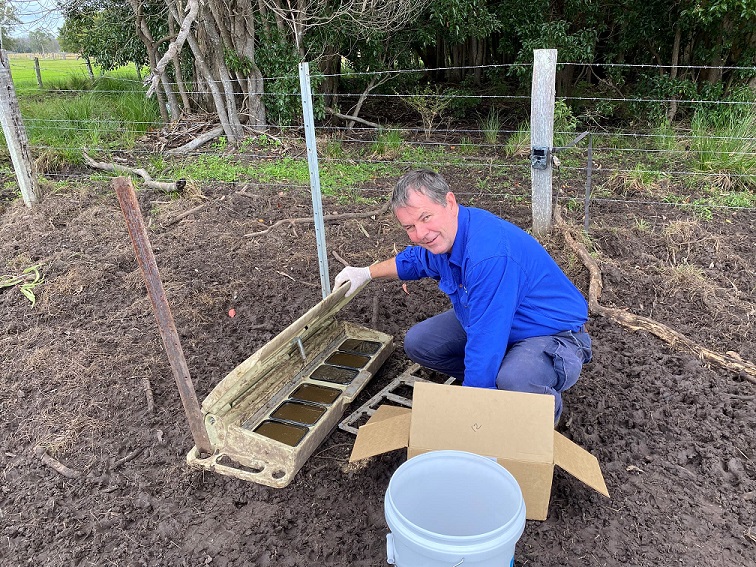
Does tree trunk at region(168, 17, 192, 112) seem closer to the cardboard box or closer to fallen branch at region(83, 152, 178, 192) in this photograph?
fallen branch at region(83, 152, 178, 192)

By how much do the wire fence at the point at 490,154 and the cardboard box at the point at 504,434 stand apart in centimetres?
→ 285

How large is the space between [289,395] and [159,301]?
3.37 ft

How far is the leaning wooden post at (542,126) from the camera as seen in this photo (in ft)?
12.1

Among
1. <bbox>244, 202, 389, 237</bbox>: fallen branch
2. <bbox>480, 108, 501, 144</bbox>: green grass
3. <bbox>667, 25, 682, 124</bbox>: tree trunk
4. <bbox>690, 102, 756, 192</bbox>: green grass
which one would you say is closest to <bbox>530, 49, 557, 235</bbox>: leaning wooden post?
<bbox>244, 202, 389, 237</bbox>: fallen branch

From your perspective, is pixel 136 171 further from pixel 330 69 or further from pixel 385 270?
pixel 385 270

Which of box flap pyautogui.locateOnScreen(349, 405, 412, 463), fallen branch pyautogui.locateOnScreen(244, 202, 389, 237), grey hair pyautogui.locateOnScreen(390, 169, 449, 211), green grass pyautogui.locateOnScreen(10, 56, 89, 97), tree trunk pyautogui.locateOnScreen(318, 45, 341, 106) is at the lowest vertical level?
box flap pyautogui.locateOnScreen(349, 405, 412, 463)

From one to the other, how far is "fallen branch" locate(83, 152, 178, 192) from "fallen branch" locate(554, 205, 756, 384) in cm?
373

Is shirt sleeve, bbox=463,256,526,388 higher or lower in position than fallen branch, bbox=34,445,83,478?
higher

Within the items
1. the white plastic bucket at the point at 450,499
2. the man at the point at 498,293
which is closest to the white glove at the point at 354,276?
the man at the point at 498,293

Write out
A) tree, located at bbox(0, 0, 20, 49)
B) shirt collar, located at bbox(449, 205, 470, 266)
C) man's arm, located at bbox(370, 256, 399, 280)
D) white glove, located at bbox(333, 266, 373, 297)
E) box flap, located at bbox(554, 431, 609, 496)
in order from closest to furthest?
box flap, located at bbox(554, 431, 609, 496)
shirt collar, located at bbox(449, 205, 470, 266)
man's arm, located at bbox(370, 256, 399, 280)
white glove, located at bbox(333, 266, 373, 297)
tree, located at bbox(0, 0, 20, 49)

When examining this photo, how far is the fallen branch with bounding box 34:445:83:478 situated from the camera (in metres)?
2.40

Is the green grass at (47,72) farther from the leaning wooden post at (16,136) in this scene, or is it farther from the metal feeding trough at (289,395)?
the metal feeding trough at (289,395)

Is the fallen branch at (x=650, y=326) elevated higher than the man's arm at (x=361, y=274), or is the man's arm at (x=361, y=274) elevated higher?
the man's arm at (x=361, y=274)

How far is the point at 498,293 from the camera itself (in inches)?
80.3
